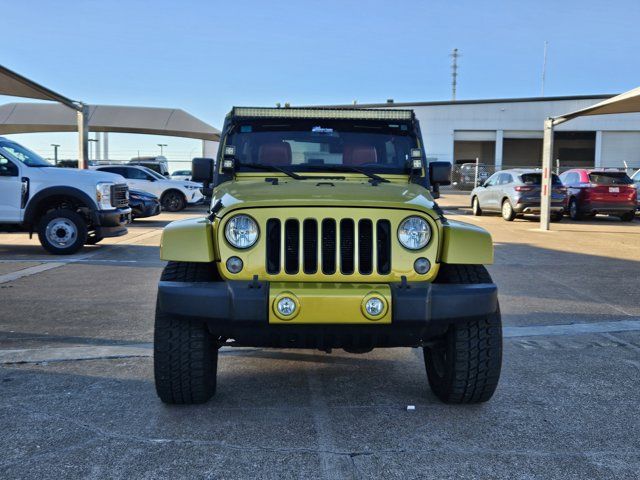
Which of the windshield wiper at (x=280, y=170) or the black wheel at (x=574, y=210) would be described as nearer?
A: the windshield wiper at (x=280, y=170)

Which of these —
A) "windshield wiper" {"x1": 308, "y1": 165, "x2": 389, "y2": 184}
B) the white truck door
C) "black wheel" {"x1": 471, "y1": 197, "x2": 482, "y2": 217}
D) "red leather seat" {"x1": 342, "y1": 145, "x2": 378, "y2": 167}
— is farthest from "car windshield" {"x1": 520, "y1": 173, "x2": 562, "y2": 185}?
"windshield wiper" {"x1": 308, "y1": 165, "x2": 389, "y2": 184}

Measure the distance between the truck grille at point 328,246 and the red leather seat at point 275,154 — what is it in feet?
4.78

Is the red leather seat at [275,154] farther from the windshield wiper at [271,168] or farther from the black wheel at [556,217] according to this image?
the black wheel at [556,217]

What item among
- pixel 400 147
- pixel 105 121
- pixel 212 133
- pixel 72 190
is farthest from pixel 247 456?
pixel 105 121

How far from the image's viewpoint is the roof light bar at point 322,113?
5070mm

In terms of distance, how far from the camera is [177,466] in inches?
120

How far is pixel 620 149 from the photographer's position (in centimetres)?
4603

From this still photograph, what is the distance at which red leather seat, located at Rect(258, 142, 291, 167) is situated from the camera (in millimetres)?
4875

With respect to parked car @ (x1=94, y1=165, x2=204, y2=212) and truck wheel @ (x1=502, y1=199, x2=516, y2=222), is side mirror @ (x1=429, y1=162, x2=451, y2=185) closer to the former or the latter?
truck wheel @ (x1=502, y1=199, x2=516, y2=222)

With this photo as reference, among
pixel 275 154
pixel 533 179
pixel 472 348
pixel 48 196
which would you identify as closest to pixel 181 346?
pixel 472 348

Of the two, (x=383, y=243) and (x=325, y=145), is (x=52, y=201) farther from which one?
(x=383, y=243)

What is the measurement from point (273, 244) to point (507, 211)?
54.3 feet

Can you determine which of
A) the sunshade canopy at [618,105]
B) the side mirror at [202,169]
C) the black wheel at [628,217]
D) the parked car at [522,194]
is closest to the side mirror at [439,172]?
the side mirror at [202,169]

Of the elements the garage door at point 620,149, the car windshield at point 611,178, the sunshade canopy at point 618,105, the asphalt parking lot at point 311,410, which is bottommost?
the asphalt parking lot at point 311,410
